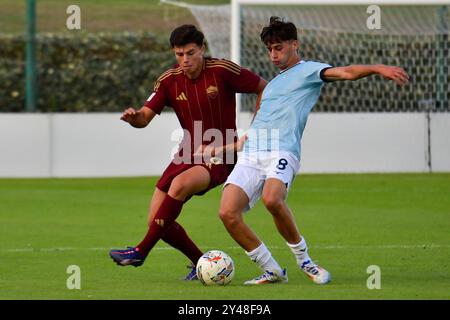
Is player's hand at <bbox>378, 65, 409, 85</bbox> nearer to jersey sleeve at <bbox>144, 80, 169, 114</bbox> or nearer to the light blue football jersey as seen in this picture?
the light blue football jersey

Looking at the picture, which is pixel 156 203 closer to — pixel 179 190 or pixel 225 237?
pixel 179 190

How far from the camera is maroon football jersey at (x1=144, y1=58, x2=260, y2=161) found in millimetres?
9281

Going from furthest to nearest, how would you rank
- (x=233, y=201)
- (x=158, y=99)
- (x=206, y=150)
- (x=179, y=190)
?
(x=158, y=99)
(x=179, y=190)
(x=206, y=150)
(x=233, y=201)

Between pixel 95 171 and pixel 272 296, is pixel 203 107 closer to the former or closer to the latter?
pixel 272 296

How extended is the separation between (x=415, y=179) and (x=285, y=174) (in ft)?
36.5

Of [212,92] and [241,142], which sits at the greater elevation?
Result: [212,92]

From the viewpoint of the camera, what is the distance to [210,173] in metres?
9.20

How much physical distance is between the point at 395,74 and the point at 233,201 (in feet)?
4.92

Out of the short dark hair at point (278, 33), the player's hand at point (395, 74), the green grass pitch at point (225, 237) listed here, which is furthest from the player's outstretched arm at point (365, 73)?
the green grass pitch at point (225, 237)

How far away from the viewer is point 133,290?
836 centimetres

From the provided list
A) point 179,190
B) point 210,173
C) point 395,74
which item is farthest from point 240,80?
point 395,74

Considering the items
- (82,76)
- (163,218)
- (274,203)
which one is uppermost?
(82,76)

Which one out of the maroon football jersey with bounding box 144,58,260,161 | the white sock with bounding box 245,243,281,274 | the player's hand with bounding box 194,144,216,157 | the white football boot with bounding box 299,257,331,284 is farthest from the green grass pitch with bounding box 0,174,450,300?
the maroon football jersey with bounding box 144,58,260,161

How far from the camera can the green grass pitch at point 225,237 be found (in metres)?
8.42
